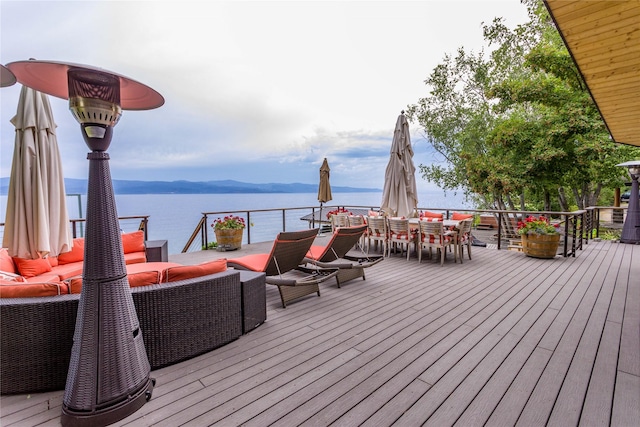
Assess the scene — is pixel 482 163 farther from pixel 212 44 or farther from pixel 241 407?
pixel 241 407

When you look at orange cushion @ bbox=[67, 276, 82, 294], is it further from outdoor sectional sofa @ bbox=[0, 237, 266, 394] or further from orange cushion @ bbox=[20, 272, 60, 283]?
orange cushion @ bbox=[20, 272, 60, 283]

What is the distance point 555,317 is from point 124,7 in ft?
31.5

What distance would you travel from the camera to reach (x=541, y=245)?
6121mm

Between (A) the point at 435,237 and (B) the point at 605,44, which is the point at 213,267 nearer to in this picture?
(B) the point at 605,44

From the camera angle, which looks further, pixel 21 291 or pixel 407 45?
pixel 407 45

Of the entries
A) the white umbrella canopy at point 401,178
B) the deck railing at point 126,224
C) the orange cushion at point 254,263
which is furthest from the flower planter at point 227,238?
the white umbrella canopy at point 401,178

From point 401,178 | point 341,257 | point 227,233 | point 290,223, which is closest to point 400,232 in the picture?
point 401,178

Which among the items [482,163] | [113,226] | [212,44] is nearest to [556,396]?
[113,226]

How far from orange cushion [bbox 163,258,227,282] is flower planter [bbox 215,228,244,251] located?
4463 millimetres

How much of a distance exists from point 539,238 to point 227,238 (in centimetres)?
660

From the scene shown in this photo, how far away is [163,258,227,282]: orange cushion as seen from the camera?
240 centimetres

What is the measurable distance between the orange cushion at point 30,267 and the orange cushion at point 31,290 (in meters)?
1.67

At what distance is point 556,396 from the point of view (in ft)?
6.44

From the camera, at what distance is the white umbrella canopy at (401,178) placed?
255 inches
